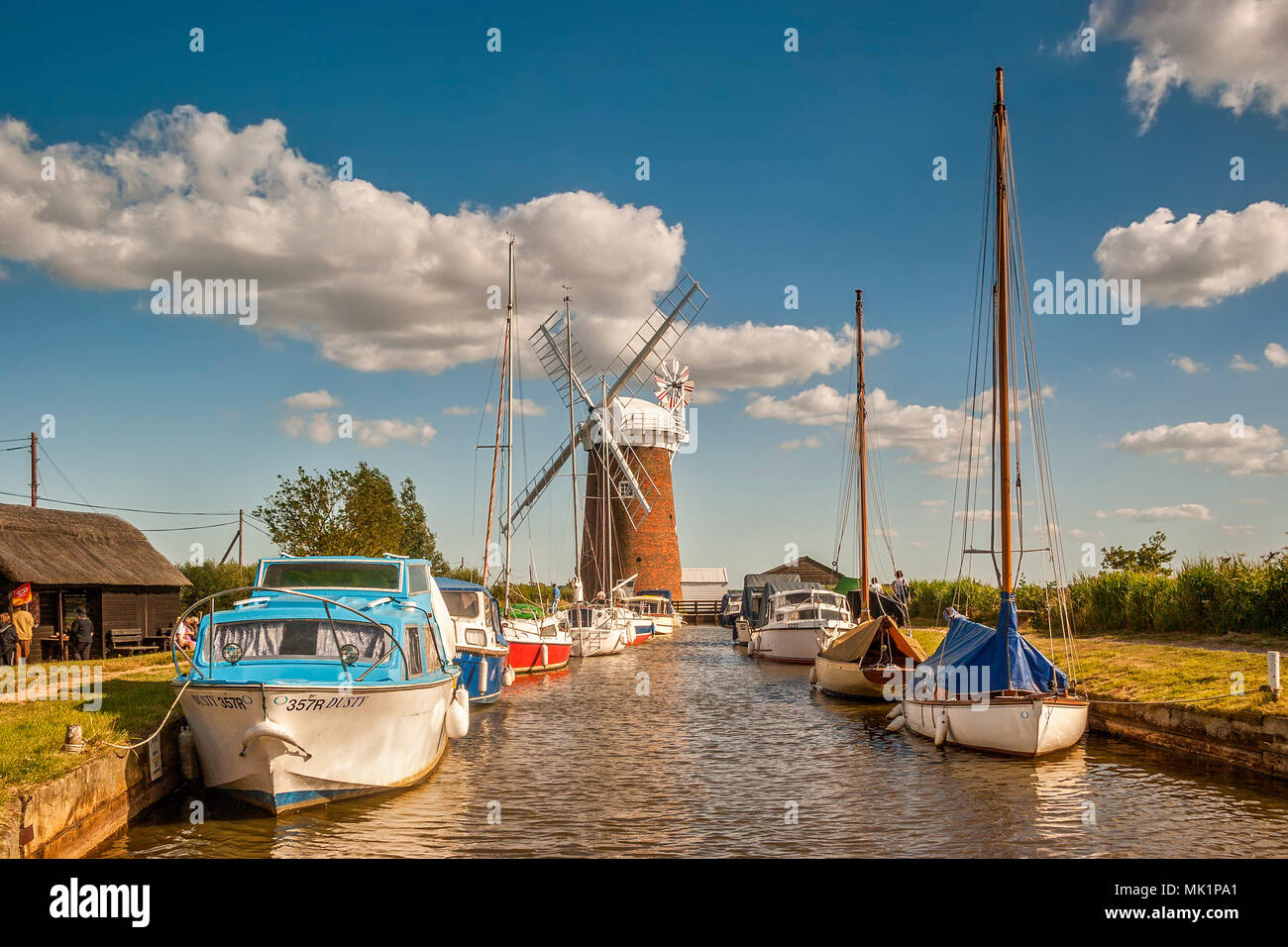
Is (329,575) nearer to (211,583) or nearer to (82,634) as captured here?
(82,634)

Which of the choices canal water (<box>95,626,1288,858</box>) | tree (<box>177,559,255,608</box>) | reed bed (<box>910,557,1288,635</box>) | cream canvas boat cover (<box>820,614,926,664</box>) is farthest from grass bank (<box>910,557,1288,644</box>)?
tree (<box>177,559,255,608</box>)

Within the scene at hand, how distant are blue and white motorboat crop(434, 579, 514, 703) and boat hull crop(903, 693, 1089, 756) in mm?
11385

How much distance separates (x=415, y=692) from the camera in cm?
1367

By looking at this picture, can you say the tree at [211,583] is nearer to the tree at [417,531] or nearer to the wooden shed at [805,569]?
the tree at [417,531]

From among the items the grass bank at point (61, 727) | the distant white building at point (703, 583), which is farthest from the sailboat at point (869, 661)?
the distant white building at point (703, 583)

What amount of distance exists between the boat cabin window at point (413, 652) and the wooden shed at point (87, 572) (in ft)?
64.3

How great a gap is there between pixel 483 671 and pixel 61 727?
12.2 meters

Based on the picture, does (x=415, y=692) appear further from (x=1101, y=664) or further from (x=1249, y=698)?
(x=1101, y=664)

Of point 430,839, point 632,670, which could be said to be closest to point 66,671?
point 430,839

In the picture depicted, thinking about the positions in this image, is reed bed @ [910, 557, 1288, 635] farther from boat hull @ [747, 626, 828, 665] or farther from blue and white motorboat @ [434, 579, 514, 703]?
blue and white motorboat @ [434, 579, 514, 703]

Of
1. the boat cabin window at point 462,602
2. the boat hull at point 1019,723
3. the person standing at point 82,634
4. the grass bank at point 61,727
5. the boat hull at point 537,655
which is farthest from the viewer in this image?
the boat hull at point 537,655

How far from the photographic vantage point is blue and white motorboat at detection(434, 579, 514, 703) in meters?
23.6

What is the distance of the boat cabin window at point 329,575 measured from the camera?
1836 cm
